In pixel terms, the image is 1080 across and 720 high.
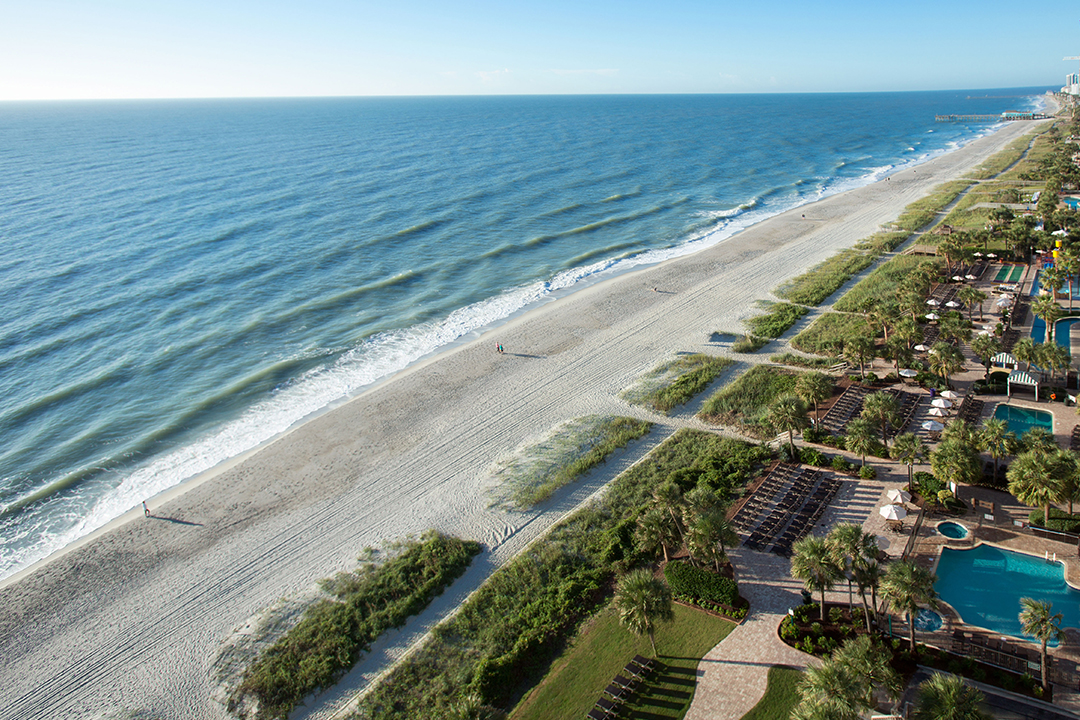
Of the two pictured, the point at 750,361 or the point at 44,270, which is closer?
the point at 750,361

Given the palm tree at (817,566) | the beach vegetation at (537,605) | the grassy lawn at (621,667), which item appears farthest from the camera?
the palm tree at (817,566)

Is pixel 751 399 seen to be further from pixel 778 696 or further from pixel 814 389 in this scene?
pixel 778 696

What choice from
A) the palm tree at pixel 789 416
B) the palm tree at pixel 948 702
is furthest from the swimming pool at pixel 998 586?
the palm tree at pixel 789 416

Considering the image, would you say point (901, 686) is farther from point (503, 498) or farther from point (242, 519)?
point (242, 519)

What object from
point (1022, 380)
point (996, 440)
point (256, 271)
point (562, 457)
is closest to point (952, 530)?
point (996, 440)

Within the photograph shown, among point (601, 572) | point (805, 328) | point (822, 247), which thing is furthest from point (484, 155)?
point (601, 572)

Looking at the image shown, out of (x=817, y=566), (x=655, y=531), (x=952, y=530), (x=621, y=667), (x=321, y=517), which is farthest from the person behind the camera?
(x=321, y=517)

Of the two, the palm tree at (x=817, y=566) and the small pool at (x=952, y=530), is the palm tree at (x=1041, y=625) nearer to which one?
the palm tree at (x=817, y=566)
